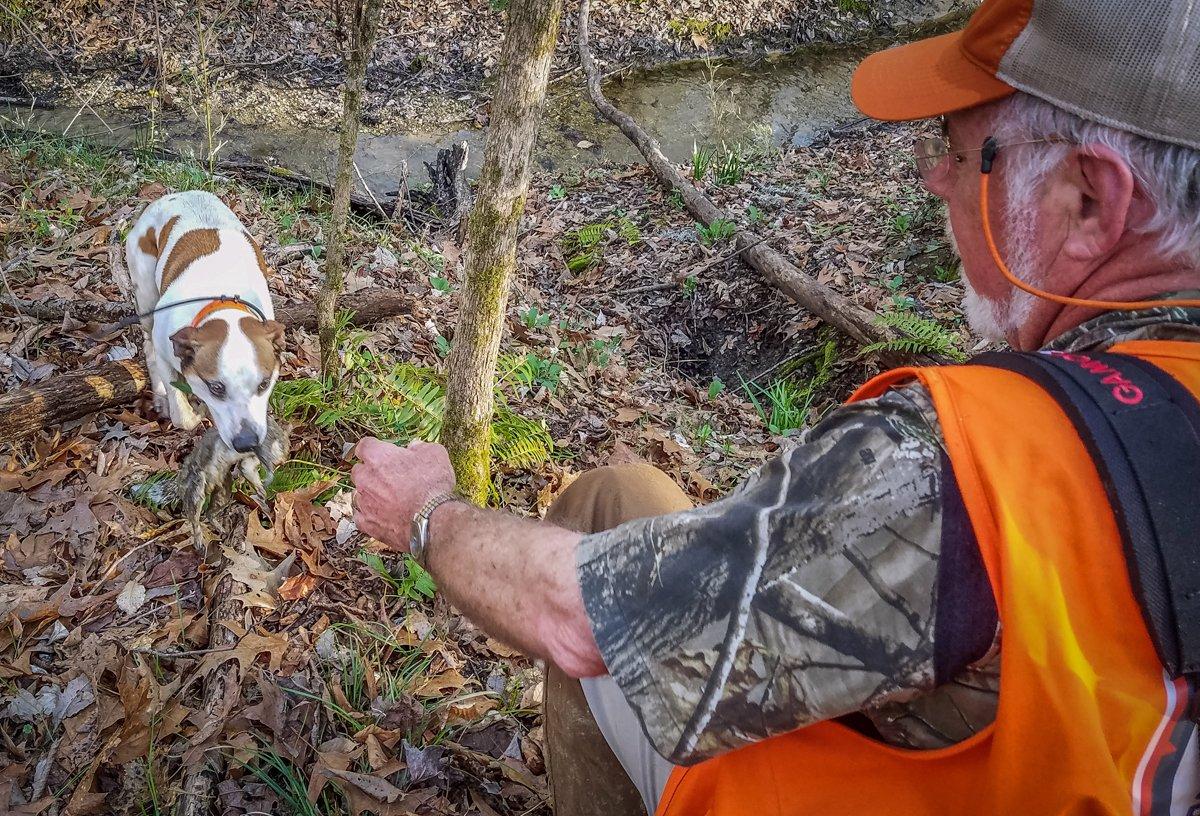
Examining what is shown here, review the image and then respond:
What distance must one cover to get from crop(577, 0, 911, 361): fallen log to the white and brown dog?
3.77 metres

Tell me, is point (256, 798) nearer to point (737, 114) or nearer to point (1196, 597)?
point (1196, 597)

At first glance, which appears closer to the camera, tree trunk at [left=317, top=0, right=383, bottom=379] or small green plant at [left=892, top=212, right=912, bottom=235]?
tree trunk at [left=317, top=0, right=383, bottom=379]

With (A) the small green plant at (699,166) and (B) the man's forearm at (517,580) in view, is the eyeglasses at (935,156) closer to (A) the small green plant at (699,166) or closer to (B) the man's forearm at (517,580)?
(B) the man's forearm at (517,580)

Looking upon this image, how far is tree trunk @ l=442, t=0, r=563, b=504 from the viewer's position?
258cm

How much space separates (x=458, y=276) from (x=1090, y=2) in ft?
17.4

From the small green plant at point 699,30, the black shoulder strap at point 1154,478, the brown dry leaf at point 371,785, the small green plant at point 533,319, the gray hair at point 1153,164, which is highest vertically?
the small green plant at point 699,30

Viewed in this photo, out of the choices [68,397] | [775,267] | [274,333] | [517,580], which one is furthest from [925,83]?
[775,267]

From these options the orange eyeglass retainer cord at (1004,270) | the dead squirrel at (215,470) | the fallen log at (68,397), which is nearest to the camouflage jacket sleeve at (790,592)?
the orange eyeglass retainer cord at (1004,270)

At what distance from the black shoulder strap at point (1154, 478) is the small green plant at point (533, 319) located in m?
4.58

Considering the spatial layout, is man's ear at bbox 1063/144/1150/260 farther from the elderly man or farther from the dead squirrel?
the dead squirrel

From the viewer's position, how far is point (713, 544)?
1241 mm

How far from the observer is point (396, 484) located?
1872mm

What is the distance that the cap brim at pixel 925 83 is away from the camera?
5.10 ft

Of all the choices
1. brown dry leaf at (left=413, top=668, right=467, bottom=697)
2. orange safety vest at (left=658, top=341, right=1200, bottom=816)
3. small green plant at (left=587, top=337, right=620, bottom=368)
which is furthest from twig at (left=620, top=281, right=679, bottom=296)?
orange safety vest at (left=658, top=341, right=1200, bottom=816)
